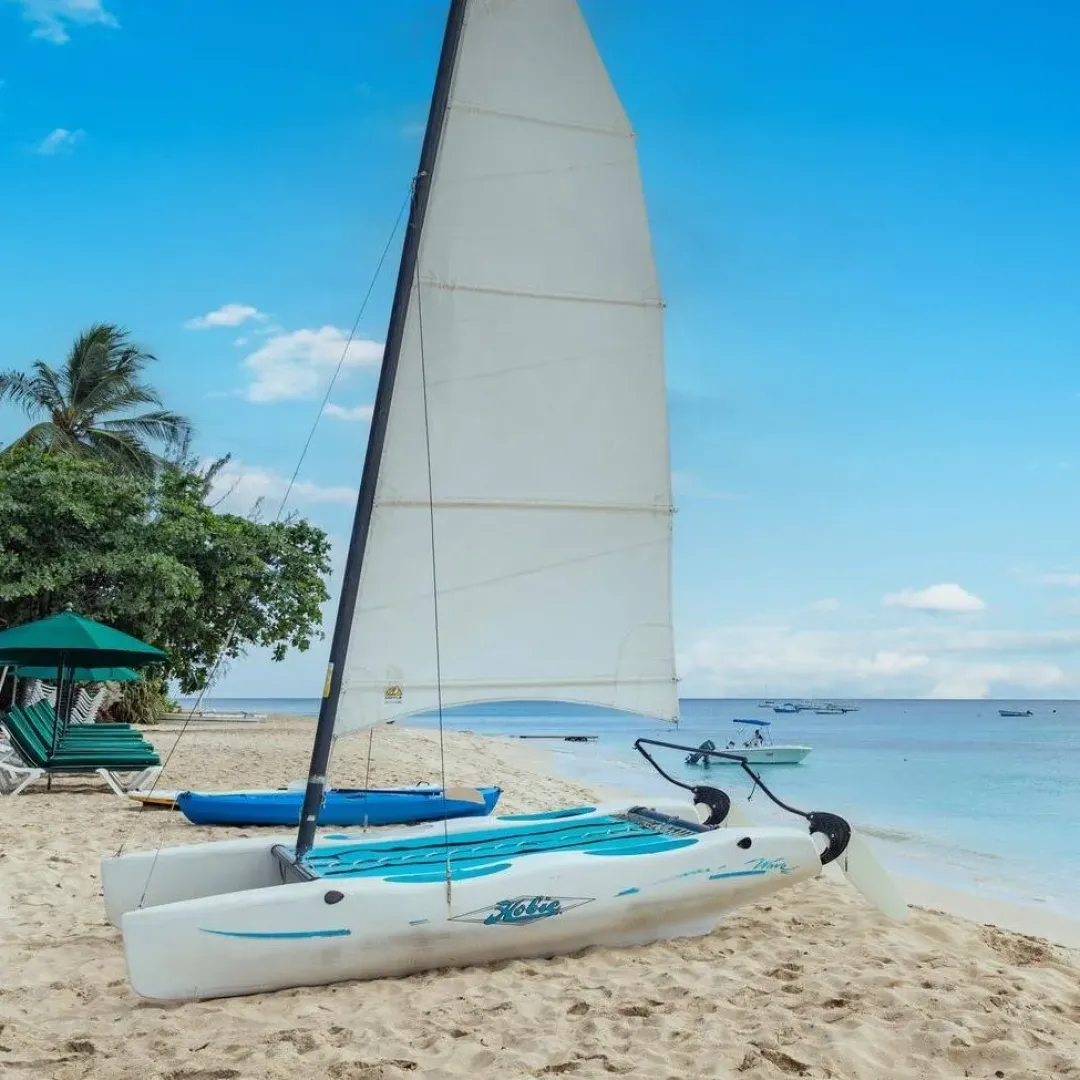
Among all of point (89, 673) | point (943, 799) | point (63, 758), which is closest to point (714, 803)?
point (63, 758)

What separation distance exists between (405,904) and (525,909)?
0.61 metres

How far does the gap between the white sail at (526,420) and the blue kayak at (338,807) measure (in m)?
3.66

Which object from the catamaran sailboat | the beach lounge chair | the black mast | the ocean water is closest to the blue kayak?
the beach lounge chair

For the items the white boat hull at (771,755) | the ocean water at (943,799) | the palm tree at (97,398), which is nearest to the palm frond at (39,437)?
the palm tree at (97,398)

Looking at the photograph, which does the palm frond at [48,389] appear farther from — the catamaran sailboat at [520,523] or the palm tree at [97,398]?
the catamaran sailboat at [520,523]

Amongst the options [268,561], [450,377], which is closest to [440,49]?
[450,377]

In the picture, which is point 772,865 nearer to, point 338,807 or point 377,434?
point 377,434

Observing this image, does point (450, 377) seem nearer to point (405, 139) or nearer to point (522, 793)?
point (405, 139)

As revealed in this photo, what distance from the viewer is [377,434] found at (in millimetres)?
5395

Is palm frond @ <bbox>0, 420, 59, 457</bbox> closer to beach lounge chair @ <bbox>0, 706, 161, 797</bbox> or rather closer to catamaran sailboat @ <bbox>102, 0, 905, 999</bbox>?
beach lounge chair @ <bbox>0, 706, 161, 797</bbox>

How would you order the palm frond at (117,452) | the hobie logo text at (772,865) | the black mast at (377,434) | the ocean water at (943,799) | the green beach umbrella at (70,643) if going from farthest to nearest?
the palm frond at (117,452)
the ocean water at (943,799)
the green beach umbrella at (70,643)
the hobie logo text at (772,865)
the black mast at (377,434)

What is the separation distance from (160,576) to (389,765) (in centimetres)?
526

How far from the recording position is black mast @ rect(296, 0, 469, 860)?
17.4 feet

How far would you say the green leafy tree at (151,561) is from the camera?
1792 cm
